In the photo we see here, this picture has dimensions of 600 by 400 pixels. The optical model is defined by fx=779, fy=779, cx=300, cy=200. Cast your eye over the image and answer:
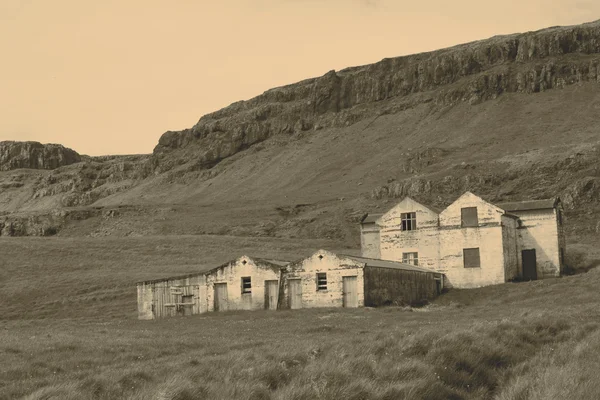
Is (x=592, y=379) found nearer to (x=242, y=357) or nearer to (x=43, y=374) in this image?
(x=242, y=357)

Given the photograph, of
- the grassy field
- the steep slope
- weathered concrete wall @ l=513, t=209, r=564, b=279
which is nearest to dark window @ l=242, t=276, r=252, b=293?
the grassy field

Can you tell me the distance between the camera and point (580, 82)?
15325 cm

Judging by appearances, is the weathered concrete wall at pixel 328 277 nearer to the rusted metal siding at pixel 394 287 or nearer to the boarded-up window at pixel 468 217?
the rusted metal siding at pixel 394 287

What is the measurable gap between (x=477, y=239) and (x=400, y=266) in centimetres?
679

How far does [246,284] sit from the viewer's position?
49.8 meters

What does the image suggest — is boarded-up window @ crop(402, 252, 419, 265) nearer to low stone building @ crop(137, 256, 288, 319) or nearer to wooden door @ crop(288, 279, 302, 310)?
low stone building @ crop(137, 256, 288, 319)

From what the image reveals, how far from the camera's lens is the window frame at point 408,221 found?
57.8 meters

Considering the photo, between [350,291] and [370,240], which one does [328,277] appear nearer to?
[350,291]

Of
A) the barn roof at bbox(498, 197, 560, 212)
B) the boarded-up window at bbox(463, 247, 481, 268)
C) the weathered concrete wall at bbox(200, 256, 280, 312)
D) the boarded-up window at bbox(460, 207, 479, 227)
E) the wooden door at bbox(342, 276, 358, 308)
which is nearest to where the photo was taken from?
the wooden door at bbox(342, 276, 358, 308)

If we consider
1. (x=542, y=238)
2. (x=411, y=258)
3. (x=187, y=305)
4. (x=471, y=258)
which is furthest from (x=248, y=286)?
(x=542, y=238)

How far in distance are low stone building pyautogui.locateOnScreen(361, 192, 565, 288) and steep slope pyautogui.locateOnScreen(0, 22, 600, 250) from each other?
99.6 feet

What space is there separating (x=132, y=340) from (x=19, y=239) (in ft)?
218

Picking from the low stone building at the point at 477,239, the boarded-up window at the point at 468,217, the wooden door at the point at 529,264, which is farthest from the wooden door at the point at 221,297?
the wooden door at the point at 529,264

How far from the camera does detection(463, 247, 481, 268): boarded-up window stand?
54938 mm
